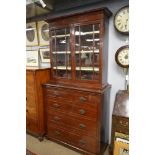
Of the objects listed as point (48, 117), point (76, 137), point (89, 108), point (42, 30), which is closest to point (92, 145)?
point (76, 137)

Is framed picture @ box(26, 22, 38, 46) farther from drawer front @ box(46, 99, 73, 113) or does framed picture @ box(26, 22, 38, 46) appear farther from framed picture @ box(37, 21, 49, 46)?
A: drawer front @ box(46, 99, 73, 113)

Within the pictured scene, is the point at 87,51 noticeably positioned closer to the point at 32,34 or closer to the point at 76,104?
the point at 76,104

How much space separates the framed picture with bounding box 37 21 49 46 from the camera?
2973 millimetres

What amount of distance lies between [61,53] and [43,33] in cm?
82

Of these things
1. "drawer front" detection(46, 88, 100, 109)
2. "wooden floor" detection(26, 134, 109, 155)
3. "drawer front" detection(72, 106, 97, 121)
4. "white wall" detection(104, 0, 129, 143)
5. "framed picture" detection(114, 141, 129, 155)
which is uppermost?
"white wall" detection(104, 0, 129, 143)

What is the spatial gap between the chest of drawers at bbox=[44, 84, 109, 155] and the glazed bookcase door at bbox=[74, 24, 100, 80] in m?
0.29

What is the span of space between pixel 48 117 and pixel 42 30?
1.71m

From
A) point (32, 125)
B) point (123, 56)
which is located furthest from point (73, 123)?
point (123, 56)

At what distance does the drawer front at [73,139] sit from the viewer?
2164mm

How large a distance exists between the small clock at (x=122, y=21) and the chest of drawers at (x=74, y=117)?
0.95 metres

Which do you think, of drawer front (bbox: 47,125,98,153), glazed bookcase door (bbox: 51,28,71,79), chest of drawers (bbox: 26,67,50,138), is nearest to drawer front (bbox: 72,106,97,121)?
drawer front (bbox: 47,125,98,153)

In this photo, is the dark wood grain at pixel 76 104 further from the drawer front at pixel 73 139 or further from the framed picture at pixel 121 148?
the framed picture at pixel 121 148
